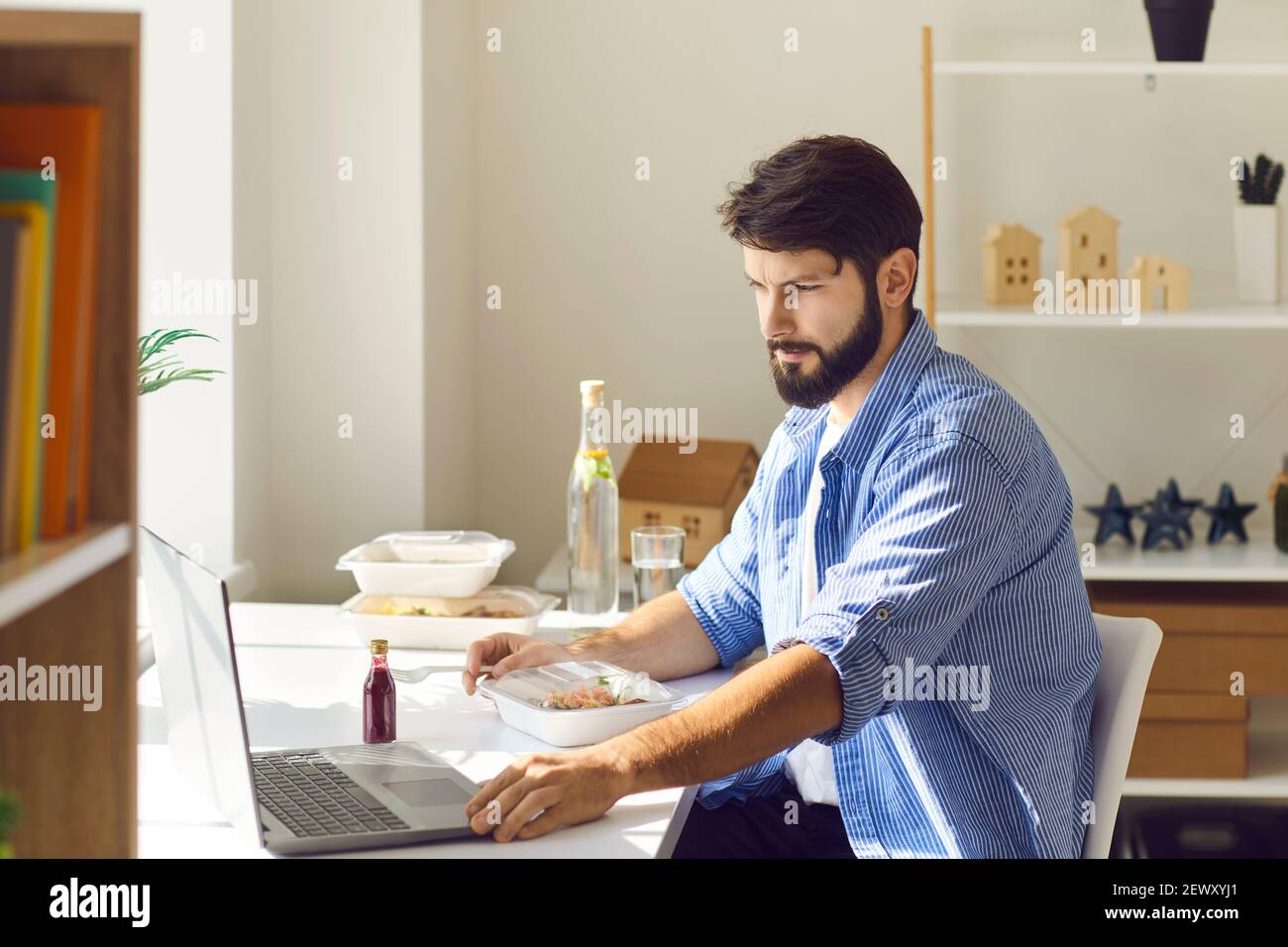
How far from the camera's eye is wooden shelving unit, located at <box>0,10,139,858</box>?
0.84 meters

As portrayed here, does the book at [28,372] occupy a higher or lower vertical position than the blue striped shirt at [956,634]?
higher

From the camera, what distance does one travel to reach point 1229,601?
2.54 metres

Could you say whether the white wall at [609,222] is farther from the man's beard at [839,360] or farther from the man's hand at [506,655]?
the man's beard at [839,360]

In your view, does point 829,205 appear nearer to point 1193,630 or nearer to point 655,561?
point 655,561

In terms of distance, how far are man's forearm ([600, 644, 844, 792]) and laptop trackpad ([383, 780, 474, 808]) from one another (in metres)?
0.14

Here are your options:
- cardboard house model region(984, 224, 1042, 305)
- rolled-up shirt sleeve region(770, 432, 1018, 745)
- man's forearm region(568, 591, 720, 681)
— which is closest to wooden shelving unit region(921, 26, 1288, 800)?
cardboard house model region(984, 224, 1042, 305)

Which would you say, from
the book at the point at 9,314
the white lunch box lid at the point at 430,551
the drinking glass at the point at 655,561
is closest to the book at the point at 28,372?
the book at the point at 9,314

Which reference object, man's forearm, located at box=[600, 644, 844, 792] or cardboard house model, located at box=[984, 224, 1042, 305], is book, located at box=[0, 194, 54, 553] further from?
cardboard house model, located at box=[984, 224, 1042, 305]

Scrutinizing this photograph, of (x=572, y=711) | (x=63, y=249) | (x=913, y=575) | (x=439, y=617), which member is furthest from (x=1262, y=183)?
(x=63, y=249)

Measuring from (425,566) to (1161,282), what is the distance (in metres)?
1.51

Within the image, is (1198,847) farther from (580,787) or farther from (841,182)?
(580,787)

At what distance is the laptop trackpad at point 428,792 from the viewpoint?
1264mm

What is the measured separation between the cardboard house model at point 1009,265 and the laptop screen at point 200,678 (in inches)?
71.2
